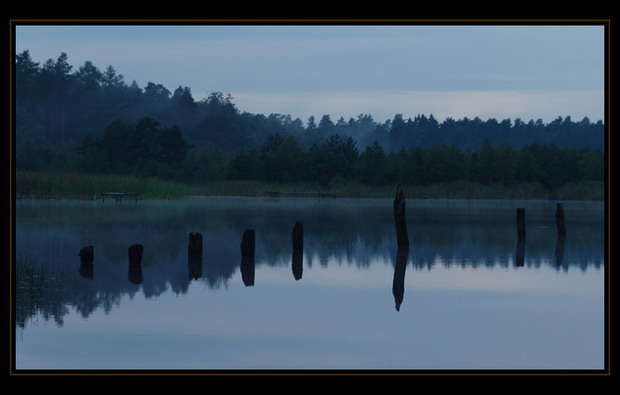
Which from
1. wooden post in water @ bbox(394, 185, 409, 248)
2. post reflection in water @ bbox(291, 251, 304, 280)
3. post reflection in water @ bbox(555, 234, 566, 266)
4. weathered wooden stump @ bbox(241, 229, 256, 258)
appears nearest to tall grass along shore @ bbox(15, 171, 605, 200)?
post reflection in water @ bbox(555, 234, 566, 266)

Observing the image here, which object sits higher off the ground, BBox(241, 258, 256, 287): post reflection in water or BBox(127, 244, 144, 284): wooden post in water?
BBox(127, 244, 144, 284): wooden post in water

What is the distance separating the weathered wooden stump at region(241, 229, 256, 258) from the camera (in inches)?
1059

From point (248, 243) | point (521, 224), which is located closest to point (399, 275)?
point (248, 243)

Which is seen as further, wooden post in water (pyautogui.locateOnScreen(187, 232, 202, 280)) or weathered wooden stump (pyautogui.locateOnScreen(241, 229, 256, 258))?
weathered wooden stump (pyautogui.locateOnScreen(241, 229, 256, 258))

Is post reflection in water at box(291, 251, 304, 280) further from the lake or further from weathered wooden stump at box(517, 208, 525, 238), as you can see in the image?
weathered wooden stump at box(517, 208, 525, 238)

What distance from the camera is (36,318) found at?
16375 millimetres

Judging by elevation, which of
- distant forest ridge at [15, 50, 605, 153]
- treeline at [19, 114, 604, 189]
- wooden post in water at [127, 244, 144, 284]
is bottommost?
wooden post in water at [127, 244, 144, 284]

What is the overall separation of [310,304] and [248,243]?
7682 mm

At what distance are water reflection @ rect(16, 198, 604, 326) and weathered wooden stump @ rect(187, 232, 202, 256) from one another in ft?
0.09

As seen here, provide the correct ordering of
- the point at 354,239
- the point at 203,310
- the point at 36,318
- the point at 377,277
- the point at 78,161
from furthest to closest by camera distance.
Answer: the point at 78,161 → the point at 354,239 → the point at 377,277 → the point at 203,310 → the point at 36,318

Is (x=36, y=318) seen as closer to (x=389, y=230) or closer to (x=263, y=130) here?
(x=389, y=230)

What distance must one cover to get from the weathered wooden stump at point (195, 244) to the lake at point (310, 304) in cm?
41

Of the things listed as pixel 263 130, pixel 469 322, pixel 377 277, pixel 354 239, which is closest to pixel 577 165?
pixel 354 239
